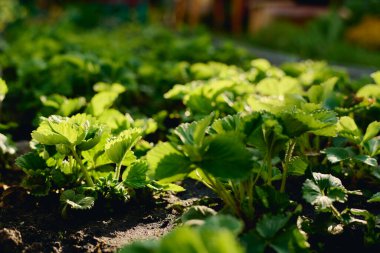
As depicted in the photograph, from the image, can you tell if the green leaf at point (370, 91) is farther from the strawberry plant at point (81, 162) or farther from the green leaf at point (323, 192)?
the strawberry plant at point (81, 162)

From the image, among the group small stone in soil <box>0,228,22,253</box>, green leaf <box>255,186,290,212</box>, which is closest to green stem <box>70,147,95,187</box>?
small stone in soil <box>0,228,22,253</box>

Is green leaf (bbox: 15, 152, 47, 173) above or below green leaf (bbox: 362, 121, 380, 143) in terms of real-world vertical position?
below

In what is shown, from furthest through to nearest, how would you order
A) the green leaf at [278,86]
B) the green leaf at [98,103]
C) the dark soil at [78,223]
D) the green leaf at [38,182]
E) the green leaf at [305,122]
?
the green leaf at [278,86] < the green leaf at [98,103] < the green leaf at [38,182] < the dark soil at [78,223] < the green leaf at [305,122]

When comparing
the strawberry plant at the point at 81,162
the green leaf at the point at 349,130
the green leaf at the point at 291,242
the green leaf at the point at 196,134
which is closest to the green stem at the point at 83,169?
the strawberry plant at the point at 81,162

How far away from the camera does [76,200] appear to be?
159 centimetres

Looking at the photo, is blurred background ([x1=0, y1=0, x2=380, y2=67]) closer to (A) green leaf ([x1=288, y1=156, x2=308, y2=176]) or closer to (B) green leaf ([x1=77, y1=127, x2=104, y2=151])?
(A) green leaf ([x1=288, y1=156, x2=308, y2=176])

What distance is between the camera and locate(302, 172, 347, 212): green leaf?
134 centimetres

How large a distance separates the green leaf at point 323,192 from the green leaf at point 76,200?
0.65 metres

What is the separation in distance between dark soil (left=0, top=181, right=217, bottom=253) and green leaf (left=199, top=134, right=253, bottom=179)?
1.28ft

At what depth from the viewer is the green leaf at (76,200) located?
1.54 metres

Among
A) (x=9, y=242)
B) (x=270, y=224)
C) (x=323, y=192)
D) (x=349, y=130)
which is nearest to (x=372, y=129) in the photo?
(x=349, y=130)

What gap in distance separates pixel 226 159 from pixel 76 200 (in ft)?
1.90

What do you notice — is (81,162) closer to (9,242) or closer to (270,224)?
(9,242)

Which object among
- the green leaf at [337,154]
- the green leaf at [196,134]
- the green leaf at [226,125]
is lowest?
the green leaf at [337,154]
